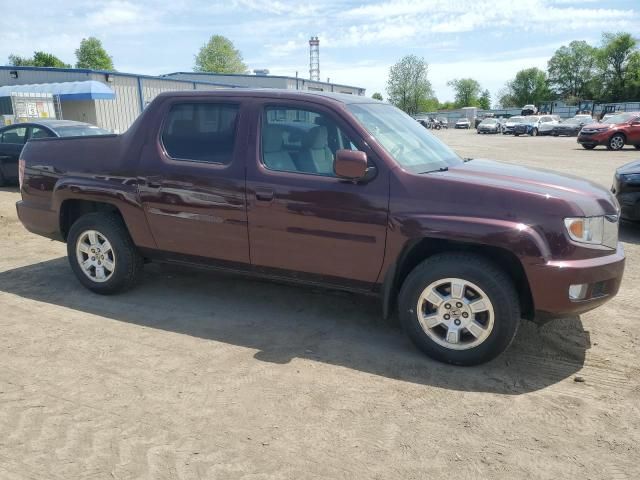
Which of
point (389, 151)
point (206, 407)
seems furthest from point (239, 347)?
point (389, 151)

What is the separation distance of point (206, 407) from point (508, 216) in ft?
7.20

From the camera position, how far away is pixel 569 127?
44.2m

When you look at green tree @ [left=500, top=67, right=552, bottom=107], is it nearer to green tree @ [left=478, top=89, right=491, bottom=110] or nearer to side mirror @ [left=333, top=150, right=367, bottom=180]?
green tree @ [left=478, top=89, right=491, bottom=110]

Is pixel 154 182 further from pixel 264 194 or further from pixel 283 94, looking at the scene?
pixel 283 94

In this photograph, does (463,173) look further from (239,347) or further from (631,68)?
(631,68)

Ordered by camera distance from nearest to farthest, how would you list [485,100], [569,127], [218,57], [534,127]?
1. [569,127]
2. [534,127]
3. [218,57]
4. [485,100]

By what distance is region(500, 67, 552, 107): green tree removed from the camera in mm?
124625

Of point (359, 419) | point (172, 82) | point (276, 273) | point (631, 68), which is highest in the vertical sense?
point (631, 68)

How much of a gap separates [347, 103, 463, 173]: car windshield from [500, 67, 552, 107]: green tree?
131709mm

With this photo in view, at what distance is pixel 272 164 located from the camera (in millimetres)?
3992

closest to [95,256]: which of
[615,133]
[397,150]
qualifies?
[397,150]

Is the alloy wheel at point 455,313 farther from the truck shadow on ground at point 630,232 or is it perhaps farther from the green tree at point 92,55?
the green tree at point 92,55

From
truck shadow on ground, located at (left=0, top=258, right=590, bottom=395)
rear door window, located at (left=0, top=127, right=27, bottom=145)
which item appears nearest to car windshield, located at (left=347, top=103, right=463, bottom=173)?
truck shadow on ground, located at (left=0, top=258, right=590, bottom=395)

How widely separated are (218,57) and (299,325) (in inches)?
3503
